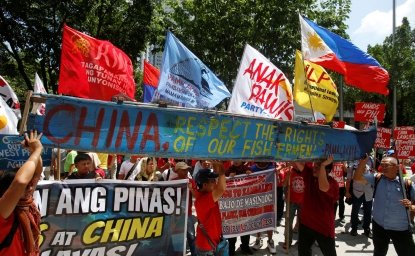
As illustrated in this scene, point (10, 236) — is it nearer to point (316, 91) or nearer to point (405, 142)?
point (316, 91)

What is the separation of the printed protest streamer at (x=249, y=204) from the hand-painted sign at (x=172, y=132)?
200 cm

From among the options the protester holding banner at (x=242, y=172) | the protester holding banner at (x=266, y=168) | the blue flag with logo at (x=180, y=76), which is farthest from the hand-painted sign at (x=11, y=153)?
the protester holding banner at (x=266, y=168)

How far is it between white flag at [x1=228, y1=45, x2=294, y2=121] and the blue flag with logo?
1052mm

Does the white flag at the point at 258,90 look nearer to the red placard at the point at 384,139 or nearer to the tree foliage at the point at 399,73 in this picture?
the red placard at the point at 384,139

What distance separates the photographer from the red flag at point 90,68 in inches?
254

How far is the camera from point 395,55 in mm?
31031

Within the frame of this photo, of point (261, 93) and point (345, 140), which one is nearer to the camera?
point (345, 140)

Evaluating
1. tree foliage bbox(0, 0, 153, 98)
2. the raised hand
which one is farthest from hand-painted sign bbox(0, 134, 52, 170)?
tree foliage bbox(0, 0, 153, 98)

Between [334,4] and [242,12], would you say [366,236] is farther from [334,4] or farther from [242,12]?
[334,4]

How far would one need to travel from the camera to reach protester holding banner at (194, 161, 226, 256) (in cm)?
435

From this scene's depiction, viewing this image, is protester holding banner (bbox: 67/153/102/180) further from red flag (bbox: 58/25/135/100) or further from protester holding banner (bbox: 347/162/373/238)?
protester holding banner (bbox: 347/162/373/238)

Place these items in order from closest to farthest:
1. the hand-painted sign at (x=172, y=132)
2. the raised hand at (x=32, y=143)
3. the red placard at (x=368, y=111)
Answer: the raised hand at (x=32, y=143) < the hand-painted sign at (x=172, y=132) < the red placard at (x=368, y=111)

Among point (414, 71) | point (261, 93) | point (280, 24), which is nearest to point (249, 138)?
point (261, 93)

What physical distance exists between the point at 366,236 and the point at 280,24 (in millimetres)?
12626
